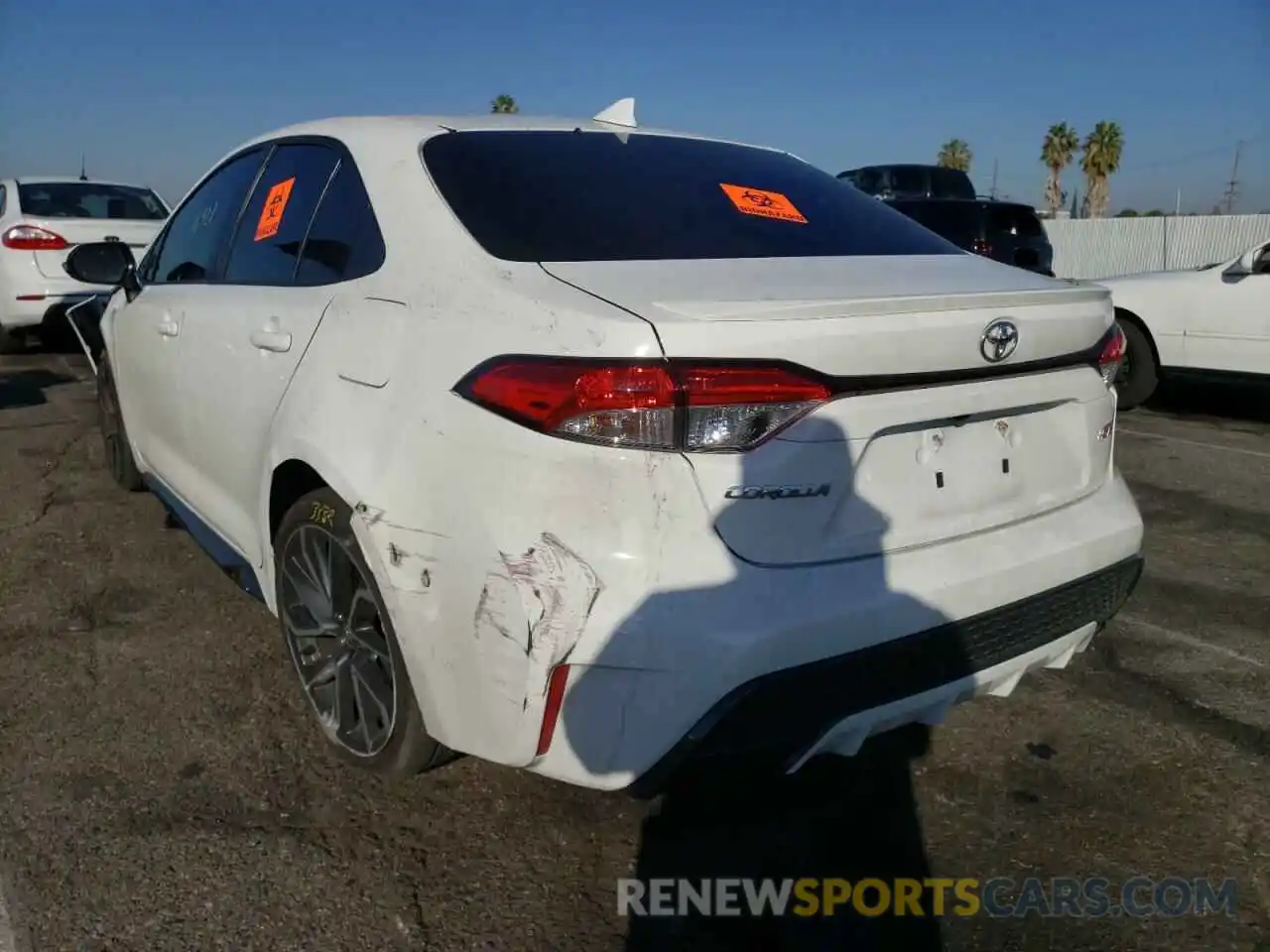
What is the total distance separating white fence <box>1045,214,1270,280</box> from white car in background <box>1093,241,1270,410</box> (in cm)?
1256

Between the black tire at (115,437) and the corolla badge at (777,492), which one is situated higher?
the corolla badge at (777,492)

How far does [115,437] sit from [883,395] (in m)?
4.05

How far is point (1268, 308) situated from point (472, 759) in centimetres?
679

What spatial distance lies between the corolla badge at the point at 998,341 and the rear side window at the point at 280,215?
5.71ft

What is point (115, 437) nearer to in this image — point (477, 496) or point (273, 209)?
point (273, 209)

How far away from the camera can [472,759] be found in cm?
279

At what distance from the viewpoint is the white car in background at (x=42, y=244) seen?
29.1 ft

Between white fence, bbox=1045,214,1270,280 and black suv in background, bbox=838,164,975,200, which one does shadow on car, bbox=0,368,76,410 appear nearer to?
black suv in background, bbox=838,164,975,200

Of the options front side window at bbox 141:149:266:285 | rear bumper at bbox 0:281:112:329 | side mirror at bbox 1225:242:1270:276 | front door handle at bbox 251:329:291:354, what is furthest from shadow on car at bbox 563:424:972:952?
rear bumper at bbox 0:281:112:329

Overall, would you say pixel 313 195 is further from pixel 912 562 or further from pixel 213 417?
pixel 912 562

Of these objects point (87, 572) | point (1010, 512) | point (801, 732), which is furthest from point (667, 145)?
point (87, 572)

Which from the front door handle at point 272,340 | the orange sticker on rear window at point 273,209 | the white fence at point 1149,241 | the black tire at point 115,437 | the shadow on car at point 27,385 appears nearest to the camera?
the front door handle at point 272,340

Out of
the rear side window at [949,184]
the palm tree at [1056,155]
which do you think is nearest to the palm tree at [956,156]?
the palm tree at [1056,155]

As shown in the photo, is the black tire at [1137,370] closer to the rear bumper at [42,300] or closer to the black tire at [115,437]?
the black tire at [115,437]
